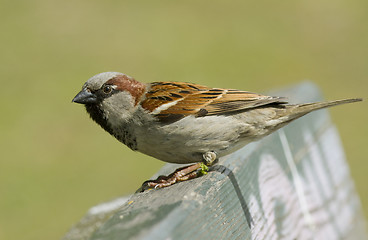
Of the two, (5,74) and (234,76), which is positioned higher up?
(5,74)

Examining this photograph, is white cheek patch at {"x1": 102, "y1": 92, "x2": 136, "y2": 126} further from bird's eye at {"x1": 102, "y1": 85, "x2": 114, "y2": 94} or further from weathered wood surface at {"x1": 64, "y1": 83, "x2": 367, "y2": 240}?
weathered wood surface at {"x1": 64, "y1": 83, "x2": 367, "y2": 240}

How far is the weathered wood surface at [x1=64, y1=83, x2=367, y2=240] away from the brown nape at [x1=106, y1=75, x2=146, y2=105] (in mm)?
383

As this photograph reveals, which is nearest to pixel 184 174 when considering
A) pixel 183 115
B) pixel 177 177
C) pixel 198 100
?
pixel 177 177

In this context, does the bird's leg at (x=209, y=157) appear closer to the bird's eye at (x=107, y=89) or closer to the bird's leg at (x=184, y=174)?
the bird's leg at (x=184, y=174)

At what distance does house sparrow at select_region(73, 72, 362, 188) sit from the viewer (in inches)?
103

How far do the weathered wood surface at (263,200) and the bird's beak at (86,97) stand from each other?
48 centimetres

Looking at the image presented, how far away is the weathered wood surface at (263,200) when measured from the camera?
1.60 meters

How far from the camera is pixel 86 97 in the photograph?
276 centimetres

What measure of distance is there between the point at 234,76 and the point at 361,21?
3.03 meters

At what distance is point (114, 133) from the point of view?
2.76 metres

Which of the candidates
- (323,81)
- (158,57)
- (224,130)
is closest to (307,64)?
(323,81)

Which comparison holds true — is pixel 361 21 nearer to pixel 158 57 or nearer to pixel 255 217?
pixel 158 57

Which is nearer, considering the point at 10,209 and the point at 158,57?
the point at 10,209

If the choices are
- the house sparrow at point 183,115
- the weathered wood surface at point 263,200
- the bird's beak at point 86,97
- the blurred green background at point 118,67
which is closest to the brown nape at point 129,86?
the house sparrow at point 183,115
